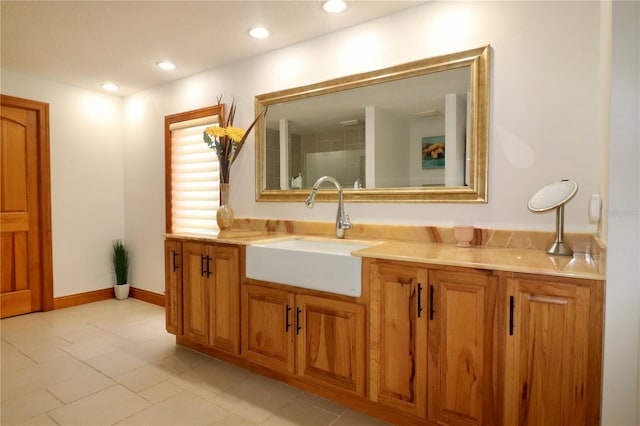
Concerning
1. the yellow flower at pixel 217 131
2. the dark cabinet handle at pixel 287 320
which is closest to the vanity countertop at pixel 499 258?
the dark cabinet handle at pixel 287 320

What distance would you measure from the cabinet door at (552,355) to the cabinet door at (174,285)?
7.35ft

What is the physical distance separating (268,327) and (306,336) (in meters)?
0.29

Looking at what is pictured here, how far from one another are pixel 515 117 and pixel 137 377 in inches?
109

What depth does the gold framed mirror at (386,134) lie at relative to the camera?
2.11 meters

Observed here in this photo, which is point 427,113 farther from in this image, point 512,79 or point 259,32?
point 259,32

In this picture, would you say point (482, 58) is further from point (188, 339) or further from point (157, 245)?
point (157, 245)

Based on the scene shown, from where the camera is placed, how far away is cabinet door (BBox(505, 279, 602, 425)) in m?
1.36

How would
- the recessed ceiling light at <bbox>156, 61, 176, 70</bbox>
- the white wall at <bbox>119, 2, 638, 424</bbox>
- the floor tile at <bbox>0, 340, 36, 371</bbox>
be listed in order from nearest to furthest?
the white wall at <bbox>119, 2, 638, 424</bbox>, the floor tile at <bbox>0, 340, 36, 371</bbox>, the recessed ceiling light at <bbox>156, 61, 176, 70</bbox>

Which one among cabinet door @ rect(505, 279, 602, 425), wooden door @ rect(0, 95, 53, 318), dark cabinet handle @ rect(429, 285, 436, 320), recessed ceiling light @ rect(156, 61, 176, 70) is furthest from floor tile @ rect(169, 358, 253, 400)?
recessed ceiling light @ rect(156, 61, 176, 70)

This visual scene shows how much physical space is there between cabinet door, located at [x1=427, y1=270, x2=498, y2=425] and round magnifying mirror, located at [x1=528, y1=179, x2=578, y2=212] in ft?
1.56

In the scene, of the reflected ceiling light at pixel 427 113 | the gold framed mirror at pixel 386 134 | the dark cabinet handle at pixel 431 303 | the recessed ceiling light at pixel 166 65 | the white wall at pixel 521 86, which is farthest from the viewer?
the recessed ceiling light at pixel 166 65

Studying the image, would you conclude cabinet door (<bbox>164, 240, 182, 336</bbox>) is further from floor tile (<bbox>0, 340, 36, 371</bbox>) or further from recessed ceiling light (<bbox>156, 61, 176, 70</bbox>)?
recessed ceiling light (<bbox>156, 61, 176, 70</bbox>)

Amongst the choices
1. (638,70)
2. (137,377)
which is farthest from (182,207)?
(638,70)

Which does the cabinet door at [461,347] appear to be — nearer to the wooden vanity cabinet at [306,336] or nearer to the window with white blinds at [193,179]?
the wooden vanity cabinet at [306,336]
